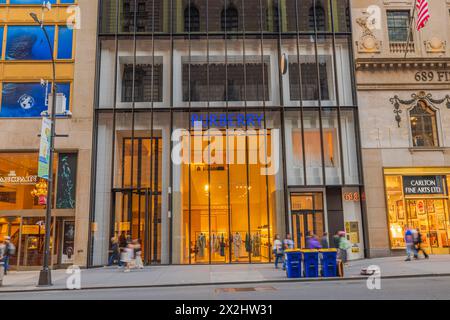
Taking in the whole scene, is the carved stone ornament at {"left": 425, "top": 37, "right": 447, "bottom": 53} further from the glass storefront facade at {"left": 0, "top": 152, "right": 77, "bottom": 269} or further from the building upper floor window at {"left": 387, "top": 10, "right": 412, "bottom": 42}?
the glass storefront facade at {"left": 0, "top": 152, "right": 77, "bottom": 269}

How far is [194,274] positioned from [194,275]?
1.25 feet

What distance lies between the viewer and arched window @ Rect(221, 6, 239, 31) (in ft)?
86.7

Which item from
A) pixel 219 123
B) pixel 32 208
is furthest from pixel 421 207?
pixel 32 208

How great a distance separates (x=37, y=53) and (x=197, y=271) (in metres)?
16.2

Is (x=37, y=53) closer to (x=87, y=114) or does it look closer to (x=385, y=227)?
(x=87, y=114)

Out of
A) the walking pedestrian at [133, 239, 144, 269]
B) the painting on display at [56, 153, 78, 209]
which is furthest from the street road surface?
the painting on display at [56, 153, 78, 209]

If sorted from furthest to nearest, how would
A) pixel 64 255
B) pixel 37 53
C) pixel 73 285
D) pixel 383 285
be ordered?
1. pixel 37 53
2. pixel 64 255
3. pixel 73 285
4. pixel 383 285

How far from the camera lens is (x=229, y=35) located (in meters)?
26.0

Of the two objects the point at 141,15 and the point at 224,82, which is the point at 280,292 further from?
the point at 141,15

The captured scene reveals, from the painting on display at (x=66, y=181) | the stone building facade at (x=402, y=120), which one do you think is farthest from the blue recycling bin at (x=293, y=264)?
the painting on display at (x=66, y=181)

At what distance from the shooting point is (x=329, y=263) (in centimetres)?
1702

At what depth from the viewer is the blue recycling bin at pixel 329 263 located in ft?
55.7

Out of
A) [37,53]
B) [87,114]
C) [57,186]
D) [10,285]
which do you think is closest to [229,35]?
[87,114]

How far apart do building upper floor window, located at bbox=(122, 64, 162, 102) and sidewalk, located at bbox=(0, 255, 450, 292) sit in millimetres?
10440
